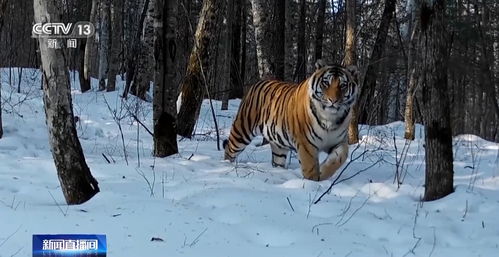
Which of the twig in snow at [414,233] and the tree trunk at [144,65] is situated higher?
the tree trunk at [144,65]

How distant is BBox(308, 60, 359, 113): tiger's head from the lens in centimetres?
610

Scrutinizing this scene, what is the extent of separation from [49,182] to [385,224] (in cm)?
317

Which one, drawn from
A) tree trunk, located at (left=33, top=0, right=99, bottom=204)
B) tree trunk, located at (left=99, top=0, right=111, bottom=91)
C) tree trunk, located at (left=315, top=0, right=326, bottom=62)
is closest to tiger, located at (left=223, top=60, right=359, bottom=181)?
tree trunk, located at (left=33, top=0, right=99, bottom=204)

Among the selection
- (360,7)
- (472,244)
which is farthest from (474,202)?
(360,7)

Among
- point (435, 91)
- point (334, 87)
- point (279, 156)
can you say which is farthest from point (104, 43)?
point (435, 91)

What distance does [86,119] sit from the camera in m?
10.6

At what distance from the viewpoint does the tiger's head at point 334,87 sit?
6098mm

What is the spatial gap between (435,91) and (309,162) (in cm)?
163

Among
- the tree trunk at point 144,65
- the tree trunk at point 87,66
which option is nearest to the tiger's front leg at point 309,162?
the tree trunk at point 144,65

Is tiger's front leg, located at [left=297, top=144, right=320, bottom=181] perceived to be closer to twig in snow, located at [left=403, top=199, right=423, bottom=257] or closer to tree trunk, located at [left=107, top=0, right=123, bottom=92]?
twig in snow, located at [left=403, top=199, right=423, bottom=257]

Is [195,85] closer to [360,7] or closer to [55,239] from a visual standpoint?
[55,239]

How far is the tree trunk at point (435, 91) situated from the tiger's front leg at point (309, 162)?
1.27 m

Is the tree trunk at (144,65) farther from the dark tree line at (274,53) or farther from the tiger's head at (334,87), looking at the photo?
the tiger's head at (334,87)

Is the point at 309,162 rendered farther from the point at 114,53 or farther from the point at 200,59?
the point at 114,53
